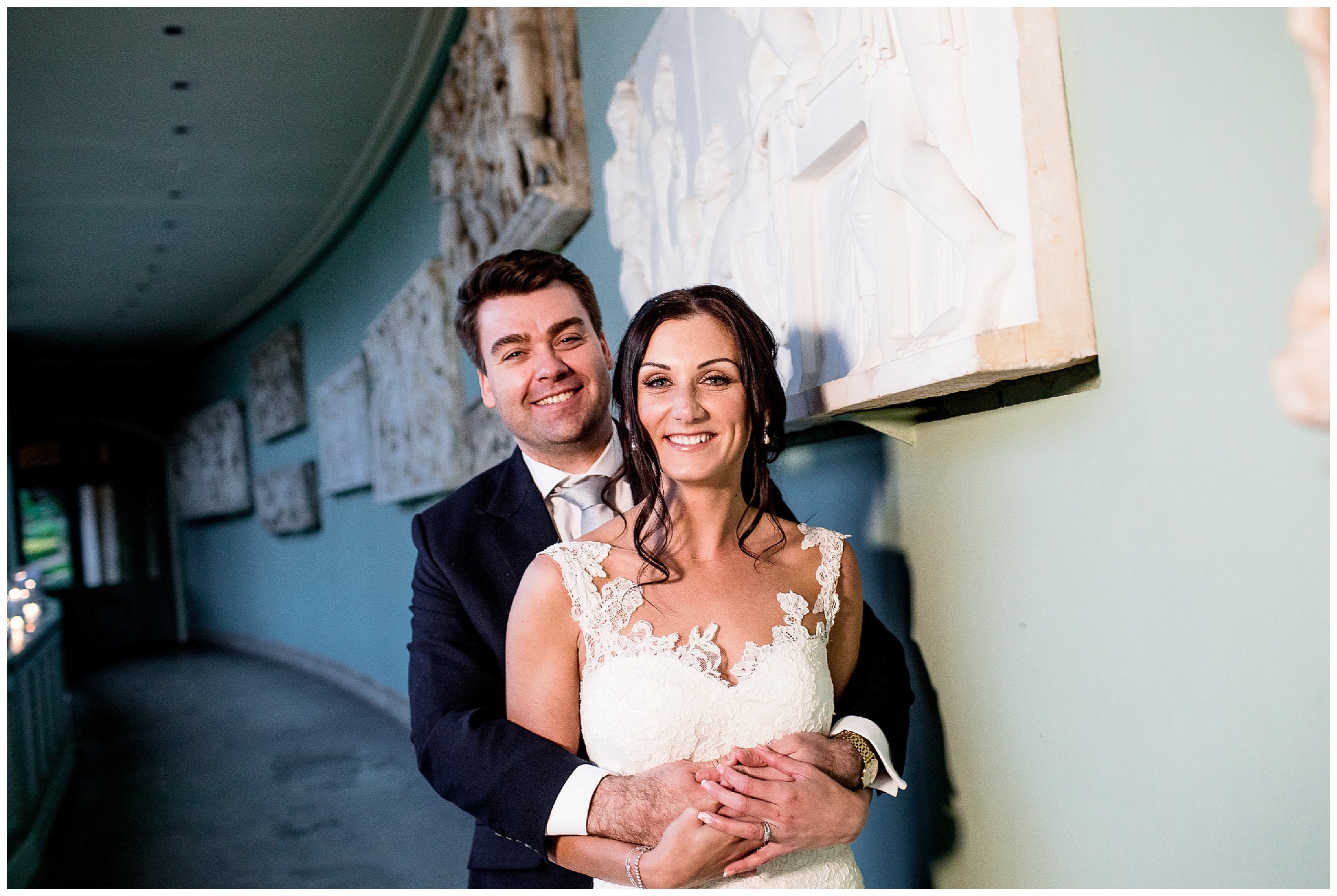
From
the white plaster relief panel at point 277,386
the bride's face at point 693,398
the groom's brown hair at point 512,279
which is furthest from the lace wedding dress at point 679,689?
the white plaster relief panel at point 277,386

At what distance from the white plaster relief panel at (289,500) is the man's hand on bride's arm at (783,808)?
12174 mm

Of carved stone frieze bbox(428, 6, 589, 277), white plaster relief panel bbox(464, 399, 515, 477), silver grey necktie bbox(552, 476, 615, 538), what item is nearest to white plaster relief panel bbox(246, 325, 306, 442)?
white plaster relief panel bbox(464, 399, 515, 477)

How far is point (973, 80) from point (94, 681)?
17.2m

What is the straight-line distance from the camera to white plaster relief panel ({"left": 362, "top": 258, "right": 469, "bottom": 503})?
27.1ft

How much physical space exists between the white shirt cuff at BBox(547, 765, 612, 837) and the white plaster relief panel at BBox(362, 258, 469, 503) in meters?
5.84

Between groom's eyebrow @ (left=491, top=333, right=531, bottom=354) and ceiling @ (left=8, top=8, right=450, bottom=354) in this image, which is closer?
groom's eyebrow @ (left=491, top=333, right=531, bottom=354)

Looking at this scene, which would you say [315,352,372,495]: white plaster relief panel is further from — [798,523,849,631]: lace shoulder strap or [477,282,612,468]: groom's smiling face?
[798,523,849,631]: lace shoulder strap

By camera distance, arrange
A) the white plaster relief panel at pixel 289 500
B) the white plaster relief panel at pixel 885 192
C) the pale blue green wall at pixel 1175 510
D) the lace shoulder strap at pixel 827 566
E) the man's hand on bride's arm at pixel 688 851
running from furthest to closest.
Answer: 1. the white plaster relief panel at pixel 289 500
2. the lace shoulder strap at pixel 827 566
3. the man's hand on bride's arm at pixel 688 851
4. the white plaster relief panel at pixel 885 192
5. the pale blue green wall at pixel 1175 510

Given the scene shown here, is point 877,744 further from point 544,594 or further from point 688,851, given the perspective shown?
point 544,594

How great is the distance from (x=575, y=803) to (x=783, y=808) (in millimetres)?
424

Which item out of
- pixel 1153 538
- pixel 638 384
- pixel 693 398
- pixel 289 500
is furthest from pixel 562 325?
pixel 289 500

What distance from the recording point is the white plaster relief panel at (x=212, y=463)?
55.1ft

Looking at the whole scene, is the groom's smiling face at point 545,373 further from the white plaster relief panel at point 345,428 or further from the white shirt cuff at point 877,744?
the white plaster relief panel at point 345,428

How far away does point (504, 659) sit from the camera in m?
2.59
